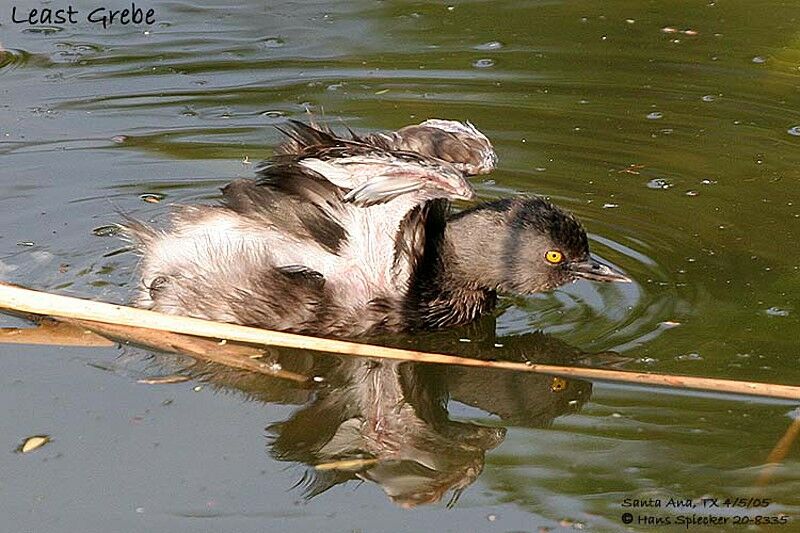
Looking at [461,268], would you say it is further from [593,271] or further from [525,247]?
[593,271]

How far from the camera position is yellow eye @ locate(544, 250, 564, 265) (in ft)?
20.0

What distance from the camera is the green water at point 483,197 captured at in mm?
4727

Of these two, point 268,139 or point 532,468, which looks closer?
point 532,468

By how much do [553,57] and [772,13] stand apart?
1.60 metres

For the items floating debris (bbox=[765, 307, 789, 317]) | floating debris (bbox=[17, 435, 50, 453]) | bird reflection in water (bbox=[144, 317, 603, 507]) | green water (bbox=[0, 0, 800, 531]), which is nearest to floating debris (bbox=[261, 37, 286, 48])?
green water (bbox=[0, 0, 800, 531])

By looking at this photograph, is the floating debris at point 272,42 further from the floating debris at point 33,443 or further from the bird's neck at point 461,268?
the floating debris at point 33,443

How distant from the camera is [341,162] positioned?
5.63m

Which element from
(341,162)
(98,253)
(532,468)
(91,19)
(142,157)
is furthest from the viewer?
(91,19)

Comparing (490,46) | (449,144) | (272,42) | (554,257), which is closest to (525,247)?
(554,257)

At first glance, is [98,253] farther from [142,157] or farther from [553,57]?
[553,57]

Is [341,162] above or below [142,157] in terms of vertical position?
above

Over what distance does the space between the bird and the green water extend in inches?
10.3

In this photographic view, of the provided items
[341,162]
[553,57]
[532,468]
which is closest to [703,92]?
[553,57]

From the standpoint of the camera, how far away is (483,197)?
715 cm
